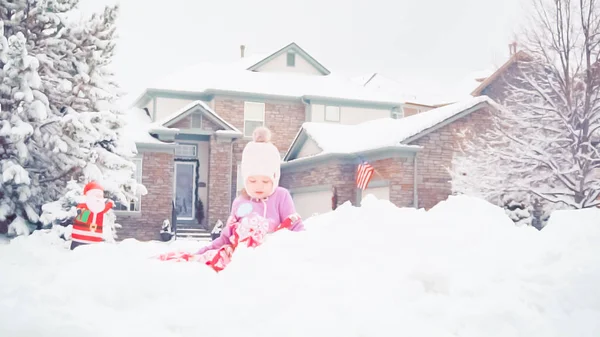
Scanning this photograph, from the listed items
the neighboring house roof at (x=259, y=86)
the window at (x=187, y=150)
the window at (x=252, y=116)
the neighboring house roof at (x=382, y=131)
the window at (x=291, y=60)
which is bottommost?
the window at (x=187, y=150)

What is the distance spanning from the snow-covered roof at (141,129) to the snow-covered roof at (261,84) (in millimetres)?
1068

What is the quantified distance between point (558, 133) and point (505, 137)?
112 cm

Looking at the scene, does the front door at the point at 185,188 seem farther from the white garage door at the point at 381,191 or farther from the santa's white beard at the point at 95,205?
the santa's white beard at the point at 95,205

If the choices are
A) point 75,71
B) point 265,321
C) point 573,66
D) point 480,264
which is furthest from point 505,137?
point 265,321

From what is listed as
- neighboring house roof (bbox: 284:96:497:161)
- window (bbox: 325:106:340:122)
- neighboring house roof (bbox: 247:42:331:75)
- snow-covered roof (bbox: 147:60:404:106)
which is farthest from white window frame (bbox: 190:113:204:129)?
window (bbox: 325:106:340:122)

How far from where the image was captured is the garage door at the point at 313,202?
18.0 meters

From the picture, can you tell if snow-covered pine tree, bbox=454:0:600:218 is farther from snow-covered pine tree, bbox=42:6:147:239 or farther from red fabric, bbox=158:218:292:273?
red fabric, bbox=158:218:292:273

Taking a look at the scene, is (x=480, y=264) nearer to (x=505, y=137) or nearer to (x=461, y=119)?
(x=505, y=137)

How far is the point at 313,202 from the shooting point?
1878 cm

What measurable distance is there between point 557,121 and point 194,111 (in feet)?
35.0

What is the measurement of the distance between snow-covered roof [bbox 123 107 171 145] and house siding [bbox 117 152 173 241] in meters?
0.42

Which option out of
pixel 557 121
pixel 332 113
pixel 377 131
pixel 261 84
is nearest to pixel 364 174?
pixel 377 131

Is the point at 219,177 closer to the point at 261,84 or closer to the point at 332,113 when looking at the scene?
the point at 261,84

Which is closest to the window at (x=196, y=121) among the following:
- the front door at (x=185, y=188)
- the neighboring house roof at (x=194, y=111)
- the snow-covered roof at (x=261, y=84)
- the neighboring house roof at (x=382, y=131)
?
the neighboring house roof at (x=194, y=111)
